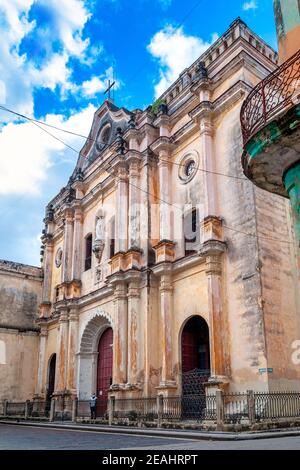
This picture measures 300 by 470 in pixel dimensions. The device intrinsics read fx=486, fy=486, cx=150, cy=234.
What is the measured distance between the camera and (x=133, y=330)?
1653cm

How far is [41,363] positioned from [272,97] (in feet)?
67.5

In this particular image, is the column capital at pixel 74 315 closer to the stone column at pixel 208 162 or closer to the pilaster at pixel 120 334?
the pilaster at pixel 120 334

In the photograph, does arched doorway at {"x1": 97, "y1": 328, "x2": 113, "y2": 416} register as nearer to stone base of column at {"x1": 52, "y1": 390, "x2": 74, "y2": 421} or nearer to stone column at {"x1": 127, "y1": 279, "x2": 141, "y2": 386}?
stone base of column at {"x1": 52, "y1": 390, "x2": 74, "y2": 421}

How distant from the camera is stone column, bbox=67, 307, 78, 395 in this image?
65.7ft

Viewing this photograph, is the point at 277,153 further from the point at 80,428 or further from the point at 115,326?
the point at 115,326

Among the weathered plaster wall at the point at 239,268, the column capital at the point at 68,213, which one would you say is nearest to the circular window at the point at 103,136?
the column capital at the point at 68,213

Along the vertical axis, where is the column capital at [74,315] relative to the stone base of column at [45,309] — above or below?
below

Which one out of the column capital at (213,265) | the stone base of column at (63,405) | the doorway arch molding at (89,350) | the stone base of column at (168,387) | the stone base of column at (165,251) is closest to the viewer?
the column capital at (213,265)

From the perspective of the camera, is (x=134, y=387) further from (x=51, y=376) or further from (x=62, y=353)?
(x=51, y=376)

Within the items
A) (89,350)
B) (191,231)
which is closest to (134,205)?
(191,231)

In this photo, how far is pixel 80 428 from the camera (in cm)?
1414

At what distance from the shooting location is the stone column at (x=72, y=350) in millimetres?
20016

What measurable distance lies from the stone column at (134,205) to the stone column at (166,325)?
2.31 metres

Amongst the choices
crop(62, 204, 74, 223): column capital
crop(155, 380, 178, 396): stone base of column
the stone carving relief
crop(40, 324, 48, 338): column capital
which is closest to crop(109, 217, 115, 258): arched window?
the stone carving relief
